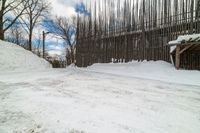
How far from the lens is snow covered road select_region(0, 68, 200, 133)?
3619 mm

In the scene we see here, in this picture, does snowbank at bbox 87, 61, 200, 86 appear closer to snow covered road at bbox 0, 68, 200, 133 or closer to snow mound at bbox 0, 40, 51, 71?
snow covered road at bbox 0, 68, 200, 133

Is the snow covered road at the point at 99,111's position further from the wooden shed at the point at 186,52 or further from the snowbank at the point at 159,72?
the wooden shed at the point at 186,52

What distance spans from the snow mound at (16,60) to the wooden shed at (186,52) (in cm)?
914

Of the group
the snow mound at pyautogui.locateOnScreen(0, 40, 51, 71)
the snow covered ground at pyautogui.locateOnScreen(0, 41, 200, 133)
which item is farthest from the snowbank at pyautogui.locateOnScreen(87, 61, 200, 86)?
the snow mound at pyautogui.locateOnScreen(0, 40, 51, 71)

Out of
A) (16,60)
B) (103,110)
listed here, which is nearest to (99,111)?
(103,110)

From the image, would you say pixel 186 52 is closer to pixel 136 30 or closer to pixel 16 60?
pixel 136 30

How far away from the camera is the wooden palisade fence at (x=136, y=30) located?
11.0 metres

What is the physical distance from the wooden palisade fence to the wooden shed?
0.74 meters

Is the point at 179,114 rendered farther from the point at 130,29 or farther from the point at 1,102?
the point at 130,29

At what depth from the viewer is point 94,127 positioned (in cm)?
361

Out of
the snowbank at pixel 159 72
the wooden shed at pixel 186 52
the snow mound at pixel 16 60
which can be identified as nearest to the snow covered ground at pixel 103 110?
the snowbank at pixel 159 72

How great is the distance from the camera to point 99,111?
441cm

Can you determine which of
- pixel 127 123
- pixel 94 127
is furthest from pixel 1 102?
pixel 127 123

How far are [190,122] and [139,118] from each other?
839mm
